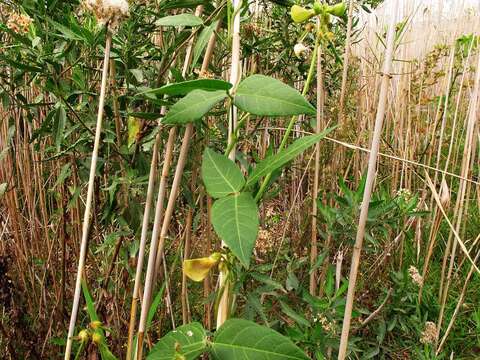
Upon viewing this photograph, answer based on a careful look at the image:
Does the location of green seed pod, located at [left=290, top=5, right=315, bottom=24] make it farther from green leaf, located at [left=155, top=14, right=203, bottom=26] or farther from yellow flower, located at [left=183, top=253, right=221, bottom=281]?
yellow flower, located at [left=183, top=253, right=221, bottom=281]

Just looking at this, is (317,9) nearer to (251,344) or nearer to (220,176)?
(220,176)

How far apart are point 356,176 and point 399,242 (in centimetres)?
23

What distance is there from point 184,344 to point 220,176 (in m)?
0.17

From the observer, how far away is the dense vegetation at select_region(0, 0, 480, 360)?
1.54 ft

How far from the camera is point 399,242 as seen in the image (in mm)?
1454

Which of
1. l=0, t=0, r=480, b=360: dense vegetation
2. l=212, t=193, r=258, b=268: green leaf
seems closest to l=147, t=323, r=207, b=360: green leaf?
l=0, t=0, r=480, b=360: dense vegetation

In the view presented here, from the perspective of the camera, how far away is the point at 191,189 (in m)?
0.90

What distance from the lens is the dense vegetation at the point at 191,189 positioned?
469 mm

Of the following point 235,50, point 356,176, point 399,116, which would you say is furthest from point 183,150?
point 399,116

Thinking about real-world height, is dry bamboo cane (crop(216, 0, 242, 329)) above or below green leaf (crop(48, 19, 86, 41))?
below

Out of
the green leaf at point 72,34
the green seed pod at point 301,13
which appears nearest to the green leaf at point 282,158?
the green seed pod at point 301,13

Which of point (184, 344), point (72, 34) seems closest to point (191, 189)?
point (72, 34)

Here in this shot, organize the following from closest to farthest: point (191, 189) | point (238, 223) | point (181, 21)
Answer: point (238, 223)
point (181, 21)
point (191, 189)

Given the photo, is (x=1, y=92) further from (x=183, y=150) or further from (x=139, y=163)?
(x=183, y=150)
